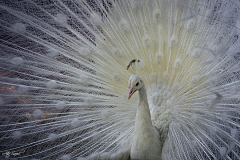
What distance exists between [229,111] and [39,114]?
1636 millimetres

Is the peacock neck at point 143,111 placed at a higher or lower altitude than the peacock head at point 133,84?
lower

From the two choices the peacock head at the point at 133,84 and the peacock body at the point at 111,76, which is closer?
the peacock head at the point at 133,84

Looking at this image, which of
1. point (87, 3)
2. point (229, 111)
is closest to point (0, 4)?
point (87, 3)

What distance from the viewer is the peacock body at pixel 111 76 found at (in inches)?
67.9

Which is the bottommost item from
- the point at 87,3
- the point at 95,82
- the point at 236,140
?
the point at 236,140

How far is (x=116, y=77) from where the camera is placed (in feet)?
6.47

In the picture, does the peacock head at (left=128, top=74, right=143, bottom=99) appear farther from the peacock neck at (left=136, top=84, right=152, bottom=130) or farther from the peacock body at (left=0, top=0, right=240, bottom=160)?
the peacock body at (left=0, top=0, right=240, bottom=160)

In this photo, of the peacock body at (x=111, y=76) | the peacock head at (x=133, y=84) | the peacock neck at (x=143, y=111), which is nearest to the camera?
the peacock head at (x=133, y=84)

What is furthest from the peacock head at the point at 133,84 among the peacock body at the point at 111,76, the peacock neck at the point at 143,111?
the peacock body at the point at 111,76

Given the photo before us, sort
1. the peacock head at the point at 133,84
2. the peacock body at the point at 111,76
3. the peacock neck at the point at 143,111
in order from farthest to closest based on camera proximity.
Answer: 1. the peacock body at the point at 111,76
2. the peacock neck at the point at 143,111
3. the peacock head at the point at 133,84

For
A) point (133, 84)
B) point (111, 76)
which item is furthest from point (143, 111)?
point (111, 76)

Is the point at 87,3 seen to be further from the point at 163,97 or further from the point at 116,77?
the point at 163,97

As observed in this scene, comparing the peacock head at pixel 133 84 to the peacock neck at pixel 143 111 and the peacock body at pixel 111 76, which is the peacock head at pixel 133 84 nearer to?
the peacock neck at pixel 143 111

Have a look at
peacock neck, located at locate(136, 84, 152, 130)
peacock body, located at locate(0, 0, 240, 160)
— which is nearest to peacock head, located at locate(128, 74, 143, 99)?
peacock neck, located at locate(136, 84, 152, 130)
